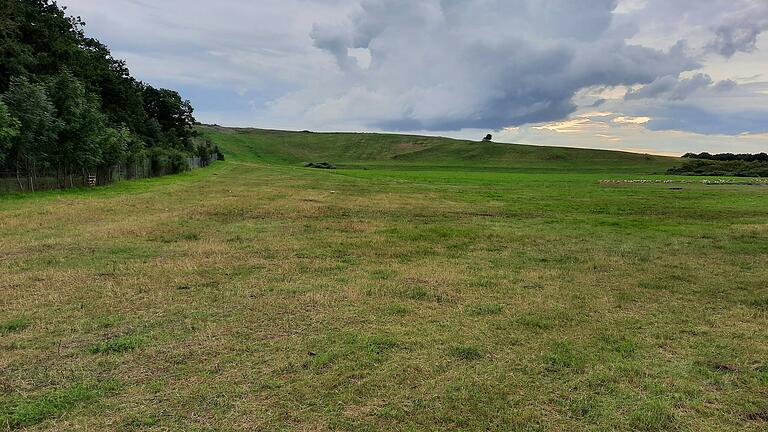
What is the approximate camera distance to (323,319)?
23.8 ft

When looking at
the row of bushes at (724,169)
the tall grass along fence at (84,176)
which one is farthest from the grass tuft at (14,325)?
the row of bushes at (724,169)

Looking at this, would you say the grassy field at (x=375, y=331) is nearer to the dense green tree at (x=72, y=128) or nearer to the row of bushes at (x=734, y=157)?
the dense green tree at (x=72, y=128)

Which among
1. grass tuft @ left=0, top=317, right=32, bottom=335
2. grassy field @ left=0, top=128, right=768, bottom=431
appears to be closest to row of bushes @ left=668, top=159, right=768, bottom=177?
grassy field @ left=0, top=128, right=768, bottom=431

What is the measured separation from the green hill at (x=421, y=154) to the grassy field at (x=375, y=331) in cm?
10712

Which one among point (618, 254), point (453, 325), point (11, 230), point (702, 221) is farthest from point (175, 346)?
point (702, 221)

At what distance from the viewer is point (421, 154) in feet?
492

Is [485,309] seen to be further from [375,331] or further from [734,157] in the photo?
[734,157]

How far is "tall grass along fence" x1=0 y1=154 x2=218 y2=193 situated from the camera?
28531 mm

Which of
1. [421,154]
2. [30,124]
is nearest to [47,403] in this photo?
[30,124]

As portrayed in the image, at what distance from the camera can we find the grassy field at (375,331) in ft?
15.3

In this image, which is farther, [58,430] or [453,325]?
[453,325]

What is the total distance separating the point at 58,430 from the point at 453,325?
4809 millimetres

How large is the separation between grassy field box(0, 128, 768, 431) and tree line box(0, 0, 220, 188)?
1682cm

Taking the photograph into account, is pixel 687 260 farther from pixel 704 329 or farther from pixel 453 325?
pixel 453 325
